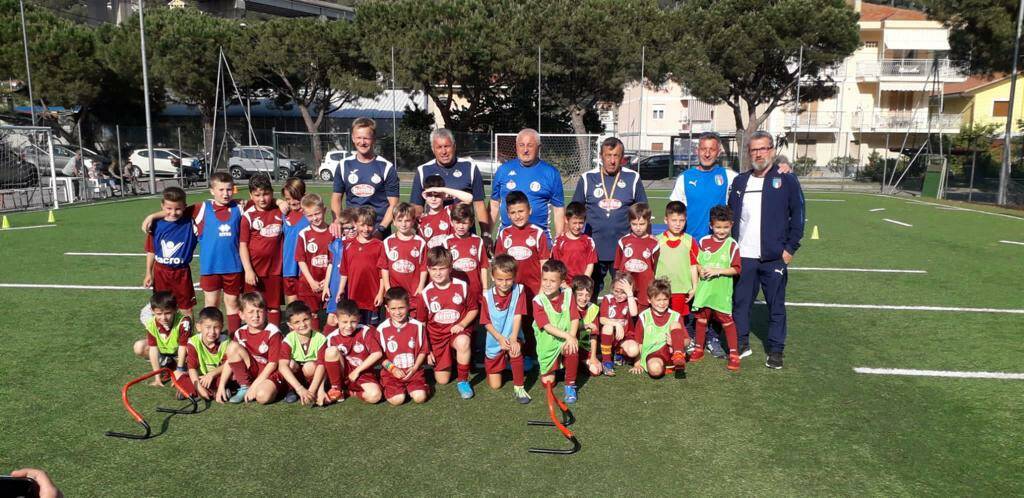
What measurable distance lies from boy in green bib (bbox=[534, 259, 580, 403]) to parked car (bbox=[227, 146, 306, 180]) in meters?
27.5

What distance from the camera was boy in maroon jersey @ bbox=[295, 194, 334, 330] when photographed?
6027 mm

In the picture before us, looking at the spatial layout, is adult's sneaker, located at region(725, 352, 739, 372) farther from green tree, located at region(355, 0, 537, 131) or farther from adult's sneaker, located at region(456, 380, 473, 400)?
green tree, located at region(355, 0, 537, 131)

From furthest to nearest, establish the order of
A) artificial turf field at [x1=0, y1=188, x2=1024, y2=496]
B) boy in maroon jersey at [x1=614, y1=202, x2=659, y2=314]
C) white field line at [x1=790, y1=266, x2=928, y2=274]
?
white field line at [x1=790, y1=266, x2=928, y2=274] < boy in maroon jersey at [x1=614, y1=202, x2=659, y2=314] < artificial turf field at [x1=0, y1=188, x2=1024, y2=496]

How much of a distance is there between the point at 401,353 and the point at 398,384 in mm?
232

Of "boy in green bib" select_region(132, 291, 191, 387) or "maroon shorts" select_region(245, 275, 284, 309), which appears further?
"maroon shorts" select_region(245, 275, 284, 309)

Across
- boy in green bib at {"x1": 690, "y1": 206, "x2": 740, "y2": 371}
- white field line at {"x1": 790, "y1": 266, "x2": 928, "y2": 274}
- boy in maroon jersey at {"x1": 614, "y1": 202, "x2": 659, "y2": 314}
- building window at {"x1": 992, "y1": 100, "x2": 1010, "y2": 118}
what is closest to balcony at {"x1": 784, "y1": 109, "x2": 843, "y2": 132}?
building window at {"x1": 992, "y1": 100, "x2": 1010, "y2": 118}

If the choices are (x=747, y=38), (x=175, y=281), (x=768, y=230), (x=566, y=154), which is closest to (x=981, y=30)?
(x=747, y=38)

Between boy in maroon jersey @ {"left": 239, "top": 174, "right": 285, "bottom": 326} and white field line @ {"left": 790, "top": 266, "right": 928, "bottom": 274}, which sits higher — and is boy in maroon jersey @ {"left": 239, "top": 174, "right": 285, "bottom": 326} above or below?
above

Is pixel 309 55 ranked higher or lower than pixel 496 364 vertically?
higher

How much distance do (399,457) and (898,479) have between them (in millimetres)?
2931

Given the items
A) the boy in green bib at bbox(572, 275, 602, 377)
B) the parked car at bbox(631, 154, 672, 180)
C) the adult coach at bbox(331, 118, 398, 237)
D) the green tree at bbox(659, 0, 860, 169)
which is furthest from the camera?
the green tree at bbox(659, 0, 860, 169)

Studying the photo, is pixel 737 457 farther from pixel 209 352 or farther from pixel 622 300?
pixel 209 352

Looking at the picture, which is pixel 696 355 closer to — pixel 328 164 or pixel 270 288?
pixel 270 288

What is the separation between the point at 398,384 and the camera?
4.96m
